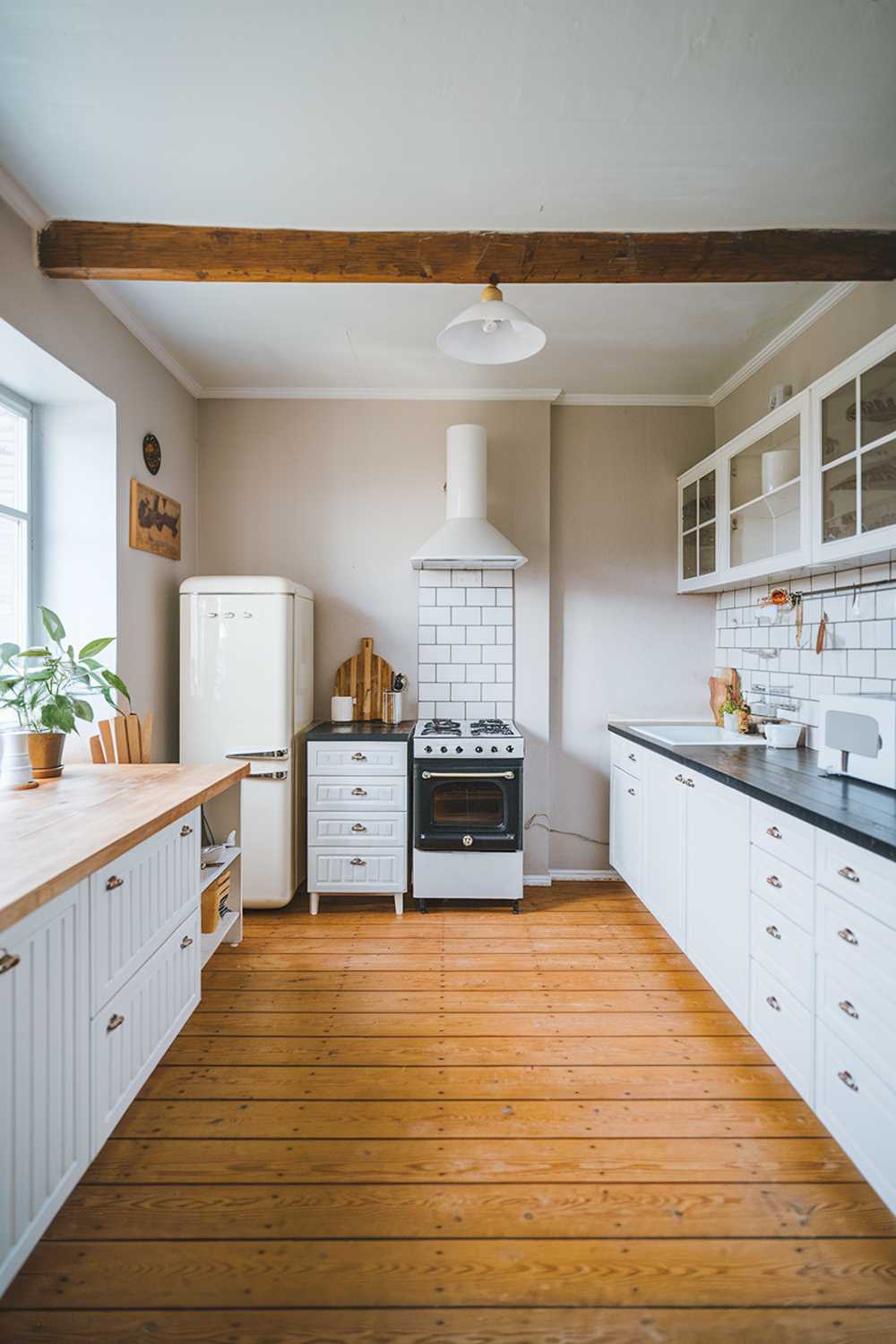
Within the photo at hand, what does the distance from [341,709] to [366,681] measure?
22cm

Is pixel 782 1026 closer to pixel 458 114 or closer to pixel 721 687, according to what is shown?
pixel 721 687

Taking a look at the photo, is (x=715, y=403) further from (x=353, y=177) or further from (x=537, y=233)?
(x=353, y=177)

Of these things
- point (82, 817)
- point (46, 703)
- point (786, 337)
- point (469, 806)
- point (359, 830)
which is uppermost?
point (786, 337)

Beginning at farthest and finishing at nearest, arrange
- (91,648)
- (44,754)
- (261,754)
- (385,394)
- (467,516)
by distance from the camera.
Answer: (385,394), (467,516), (261,754), (91,648), (44,754)

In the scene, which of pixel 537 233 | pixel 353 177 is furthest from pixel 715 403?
pixel 353 177

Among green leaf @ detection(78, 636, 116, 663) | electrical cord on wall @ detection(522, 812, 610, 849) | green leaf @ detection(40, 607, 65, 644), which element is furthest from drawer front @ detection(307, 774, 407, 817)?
green leaf @ detection(40, 607, 65, 644)

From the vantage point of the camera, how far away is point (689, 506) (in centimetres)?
363

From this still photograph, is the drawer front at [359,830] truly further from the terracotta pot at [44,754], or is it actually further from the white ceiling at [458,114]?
the white ceiling at [458,114]

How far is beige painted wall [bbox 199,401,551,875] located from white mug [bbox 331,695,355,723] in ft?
0.64

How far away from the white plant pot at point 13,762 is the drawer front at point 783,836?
2.21 meters

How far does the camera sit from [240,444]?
12.4 ft

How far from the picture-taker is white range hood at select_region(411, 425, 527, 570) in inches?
132

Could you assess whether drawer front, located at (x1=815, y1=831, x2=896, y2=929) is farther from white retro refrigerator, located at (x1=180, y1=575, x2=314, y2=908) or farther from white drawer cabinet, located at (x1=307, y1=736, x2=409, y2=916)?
white retro refrigerator, located at (x1=180, y1=575, x2=314, y2=908)

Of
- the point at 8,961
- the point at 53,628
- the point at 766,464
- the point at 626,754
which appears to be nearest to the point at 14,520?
the point at 53,628
